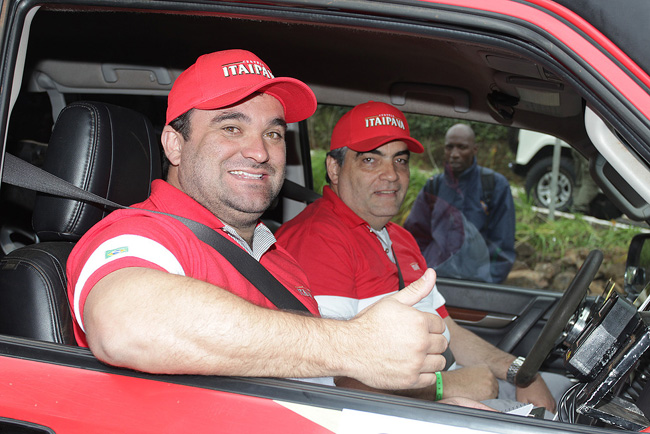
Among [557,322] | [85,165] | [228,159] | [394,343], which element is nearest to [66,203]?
[85,165]

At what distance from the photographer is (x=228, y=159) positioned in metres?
1.74

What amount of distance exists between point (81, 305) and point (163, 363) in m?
0.26

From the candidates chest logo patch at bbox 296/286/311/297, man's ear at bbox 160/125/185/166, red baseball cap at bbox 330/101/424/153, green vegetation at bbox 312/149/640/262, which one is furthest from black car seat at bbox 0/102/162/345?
green vegetation at bbox 312/149/640/262

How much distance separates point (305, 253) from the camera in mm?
2320

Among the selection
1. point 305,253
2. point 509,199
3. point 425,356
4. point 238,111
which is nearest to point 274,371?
point 425,356

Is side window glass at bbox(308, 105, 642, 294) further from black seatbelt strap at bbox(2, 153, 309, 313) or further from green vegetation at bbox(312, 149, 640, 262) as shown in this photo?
black seatbelt strap at bbox(2, 153, 309, 313)

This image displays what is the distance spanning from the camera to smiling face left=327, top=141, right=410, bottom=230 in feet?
8.70

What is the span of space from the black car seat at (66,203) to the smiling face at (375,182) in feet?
3.39

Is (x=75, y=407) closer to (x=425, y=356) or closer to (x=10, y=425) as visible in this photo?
(x=10, y=425)

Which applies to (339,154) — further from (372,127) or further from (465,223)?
(465,223)

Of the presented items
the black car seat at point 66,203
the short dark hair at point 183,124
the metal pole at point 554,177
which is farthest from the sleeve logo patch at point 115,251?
the metal pole at point 554,177

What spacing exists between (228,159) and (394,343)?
0.82 meters

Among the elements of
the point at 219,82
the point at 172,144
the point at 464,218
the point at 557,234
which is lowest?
the point at 172,144

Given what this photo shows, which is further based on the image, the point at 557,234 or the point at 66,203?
the point at 557,234
